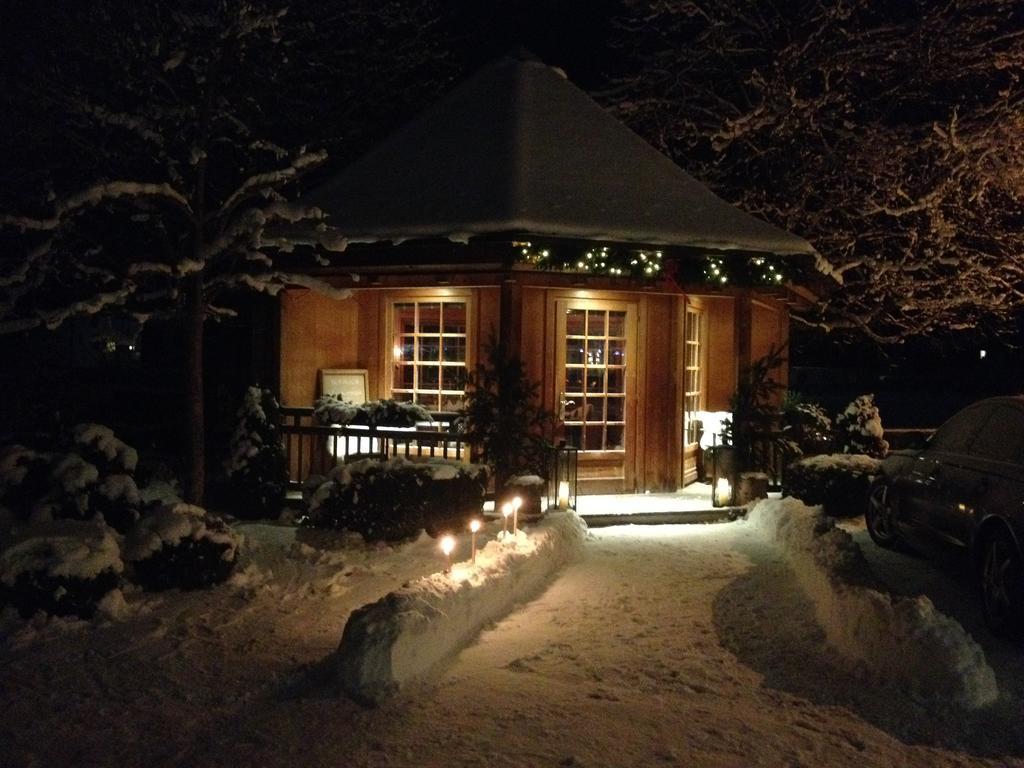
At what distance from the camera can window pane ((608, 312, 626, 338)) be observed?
12875mm

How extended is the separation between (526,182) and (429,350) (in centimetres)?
252

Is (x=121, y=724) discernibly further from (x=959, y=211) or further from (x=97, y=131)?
(x=959, y=211)

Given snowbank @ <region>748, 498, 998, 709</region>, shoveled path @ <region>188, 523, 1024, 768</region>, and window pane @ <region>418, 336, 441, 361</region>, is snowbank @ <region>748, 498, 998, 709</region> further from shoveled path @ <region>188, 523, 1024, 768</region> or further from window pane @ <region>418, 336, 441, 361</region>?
window pane @ <region>418, 336, 441, 361</region>

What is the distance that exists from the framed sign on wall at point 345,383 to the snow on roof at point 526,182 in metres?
2.01

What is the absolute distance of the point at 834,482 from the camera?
38.5 ft

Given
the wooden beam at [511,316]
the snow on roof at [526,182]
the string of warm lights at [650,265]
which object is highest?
the snow on roof at [526,182]

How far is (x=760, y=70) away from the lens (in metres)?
19.0

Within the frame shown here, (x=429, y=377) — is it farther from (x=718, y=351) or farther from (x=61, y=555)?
(x=61, y=555)

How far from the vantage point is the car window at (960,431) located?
8328mm

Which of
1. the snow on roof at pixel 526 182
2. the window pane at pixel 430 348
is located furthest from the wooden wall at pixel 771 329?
the window pane at pixel 430 348

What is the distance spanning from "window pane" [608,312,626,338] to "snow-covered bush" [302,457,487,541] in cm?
385

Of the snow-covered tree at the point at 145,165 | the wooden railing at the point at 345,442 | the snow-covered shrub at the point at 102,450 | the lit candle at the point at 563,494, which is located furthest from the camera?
the wooden railing at the point at 345,442

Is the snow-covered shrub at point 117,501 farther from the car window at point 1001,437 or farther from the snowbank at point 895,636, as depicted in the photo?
the car window at point 1001,437

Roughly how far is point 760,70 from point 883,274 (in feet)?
14.7
